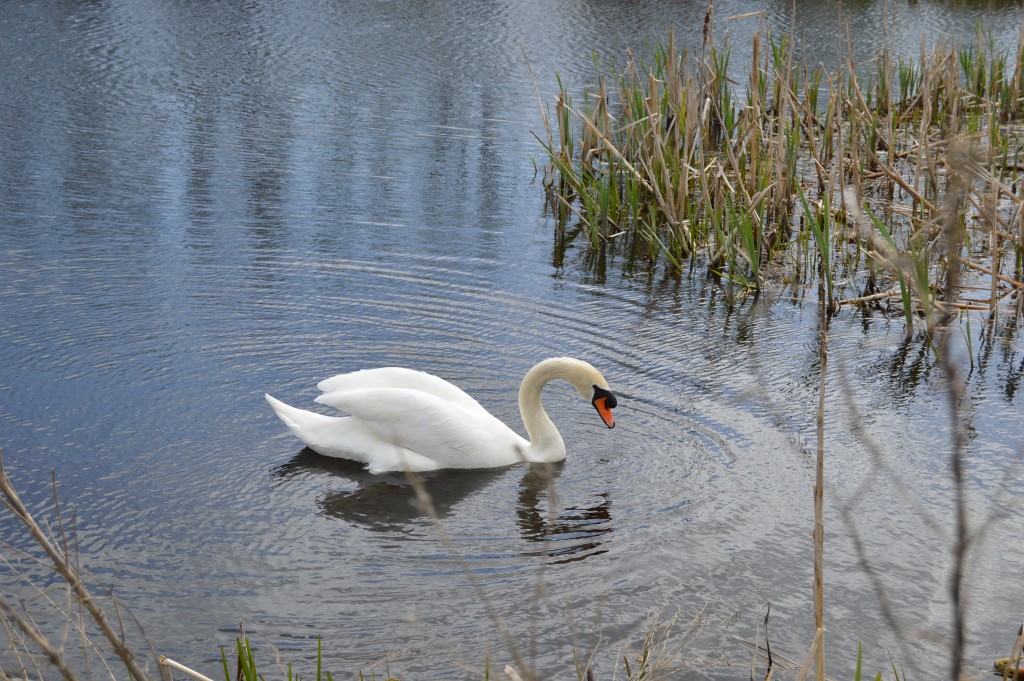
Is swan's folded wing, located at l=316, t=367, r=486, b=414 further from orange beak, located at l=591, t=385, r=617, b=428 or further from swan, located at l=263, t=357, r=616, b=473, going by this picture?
orange beak, located at l=591, t=385, r=617, b=428

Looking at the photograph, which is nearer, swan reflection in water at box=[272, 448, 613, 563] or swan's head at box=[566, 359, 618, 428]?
swan reflection in water at box=[272, 448, 613, 563]

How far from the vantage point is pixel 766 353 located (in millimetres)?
7230

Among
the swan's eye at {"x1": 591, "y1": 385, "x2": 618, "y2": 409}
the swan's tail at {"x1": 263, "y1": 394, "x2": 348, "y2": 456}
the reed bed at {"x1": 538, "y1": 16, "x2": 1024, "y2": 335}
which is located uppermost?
the reed bed at {"x1": 538, "y1": 16, "x2": 1024, "y2": 335}

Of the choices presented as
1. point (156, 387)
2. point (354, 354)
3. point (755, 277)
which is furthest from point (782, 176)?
point (156, 387)

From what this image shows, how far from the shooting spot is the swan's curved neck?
5.77 m

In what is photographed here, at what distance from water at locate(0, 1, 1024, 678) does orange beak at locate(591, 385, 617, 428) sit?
181mm

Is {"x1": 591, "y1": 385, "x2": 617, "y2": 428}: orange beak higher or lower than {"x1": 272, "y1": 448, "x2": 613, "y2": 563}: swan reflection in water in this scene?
higher

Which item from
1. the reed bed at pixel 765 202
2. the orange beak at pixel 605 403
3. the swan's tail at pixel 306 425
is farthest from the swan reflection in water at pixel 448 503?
the reed bed at pixel 765 202

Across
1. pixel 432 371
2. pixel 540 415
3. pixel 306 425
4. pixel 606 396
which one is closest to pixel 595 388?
pixel 606 396

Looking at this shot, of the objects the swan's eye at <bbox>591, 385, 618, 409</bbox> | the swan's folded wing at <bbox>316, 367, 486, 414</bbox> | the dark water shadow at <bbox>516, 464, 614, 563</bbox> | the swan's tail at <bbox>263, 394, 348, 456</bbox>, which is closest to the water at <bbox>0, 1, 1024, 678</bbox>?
the dark water shadow at <bbox>516, 464, 614, 563</bbox>

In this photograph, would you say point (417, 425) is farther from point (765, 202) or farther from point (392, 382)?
point (765, 202)

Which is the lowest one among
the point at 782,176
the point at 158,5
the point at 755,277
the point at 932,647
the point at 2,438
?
the point at 932,647

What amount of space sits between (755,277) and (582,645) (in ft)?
15.8

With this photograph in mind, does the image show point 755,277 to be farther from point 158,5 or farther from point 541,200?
point 158,5
